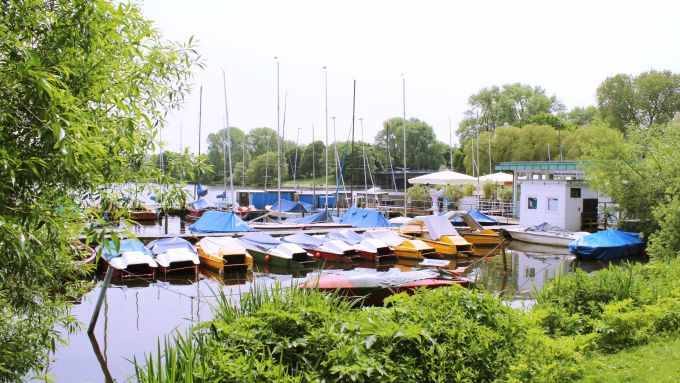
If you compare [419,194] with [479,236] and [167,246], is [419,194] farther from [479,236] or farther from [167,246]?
[167,246]

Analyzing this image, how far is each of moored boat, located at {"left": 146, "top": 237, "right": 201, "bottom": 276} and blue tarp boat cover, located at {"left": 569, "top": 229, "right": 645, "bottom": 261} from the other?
20.2 meters

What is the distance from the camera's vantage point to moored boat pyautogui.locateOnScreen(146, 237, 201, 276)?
79.0ft

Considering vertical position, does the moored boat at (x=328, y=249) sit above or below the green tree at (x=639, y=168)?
below

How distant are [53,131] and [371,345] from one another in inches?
130

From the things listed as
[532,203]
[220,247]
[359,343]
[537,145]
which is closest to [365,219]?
[532,203]

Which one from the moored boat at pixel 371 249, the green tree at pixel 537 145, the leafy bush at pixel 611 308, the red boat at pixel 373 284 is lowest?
the moored boat at pixel 371 249

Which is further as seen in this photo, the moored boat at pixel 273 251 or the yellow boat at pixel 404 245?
the yellow boat at pixel 404 245

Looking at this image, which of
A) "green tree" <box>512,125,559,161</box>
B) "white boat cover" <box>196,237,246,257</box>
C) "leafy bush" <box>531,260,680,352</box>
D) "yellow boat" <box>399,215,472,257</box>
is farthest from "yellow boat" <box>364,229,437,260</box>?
"green tree" <box>512,125,559,161</box>

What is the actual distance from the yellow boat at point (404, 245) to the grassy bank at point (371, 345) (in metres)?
21.9

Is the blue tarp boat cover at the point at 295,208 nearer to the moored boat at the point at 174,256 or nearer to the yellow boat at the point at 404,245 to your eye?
the yellow boat at the point at 404,245

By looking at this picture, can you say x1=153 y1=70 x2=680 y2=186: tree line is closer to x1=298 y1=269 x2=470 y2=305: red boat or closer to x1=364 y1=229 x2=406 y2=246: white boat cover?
x1=364 y1=229 x2=406 y2=246: white boat cover

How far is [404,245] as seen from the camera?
101 feet

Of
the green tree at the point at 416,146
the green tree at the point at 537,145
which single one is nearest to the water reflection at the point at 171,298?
the green tree at the point at 537,145

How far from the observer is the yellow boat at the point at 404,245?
2988 cm
